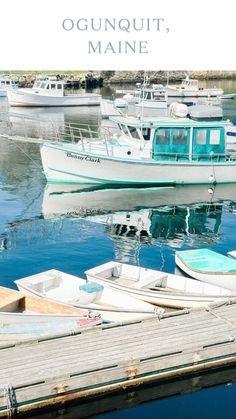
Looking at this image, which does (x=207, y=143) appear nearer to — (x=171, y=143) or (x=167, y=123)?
(x=171, y=143)

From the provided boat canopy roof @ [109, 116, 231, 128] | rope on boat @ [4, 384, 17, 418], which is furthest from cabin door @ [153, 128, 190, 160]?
rope on boat @ [4, 384, 17, 418]

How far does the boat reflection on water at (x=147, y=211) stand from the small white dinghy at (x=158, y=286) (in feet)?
10.7

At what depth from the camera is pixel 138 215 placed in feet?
93.9

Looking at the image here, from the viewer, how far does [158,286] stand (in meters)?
18.2

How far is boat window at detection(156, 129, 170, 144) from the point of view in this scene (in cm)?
3225

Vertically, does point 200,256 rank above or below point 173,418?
above

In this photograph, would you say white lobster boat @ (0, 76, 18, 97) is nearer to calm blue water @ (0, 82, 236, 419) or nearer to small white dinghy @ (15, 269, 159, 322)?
calm blue water @ (0, 82, 236, 419)

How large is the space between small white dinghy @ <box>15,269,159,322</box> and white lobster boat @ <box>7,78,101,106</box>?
59.5m

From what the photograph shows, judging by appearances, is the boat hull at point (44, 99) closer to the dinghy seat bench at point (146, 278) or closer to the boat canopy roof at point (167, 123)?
the boat canopy roof at point (167, 123)

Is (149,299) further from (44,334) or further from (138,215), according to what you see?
(138,215)

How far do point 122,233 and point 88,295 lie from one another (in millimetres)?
8951

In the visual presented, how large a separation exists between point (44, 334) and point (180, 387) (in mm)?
3629
